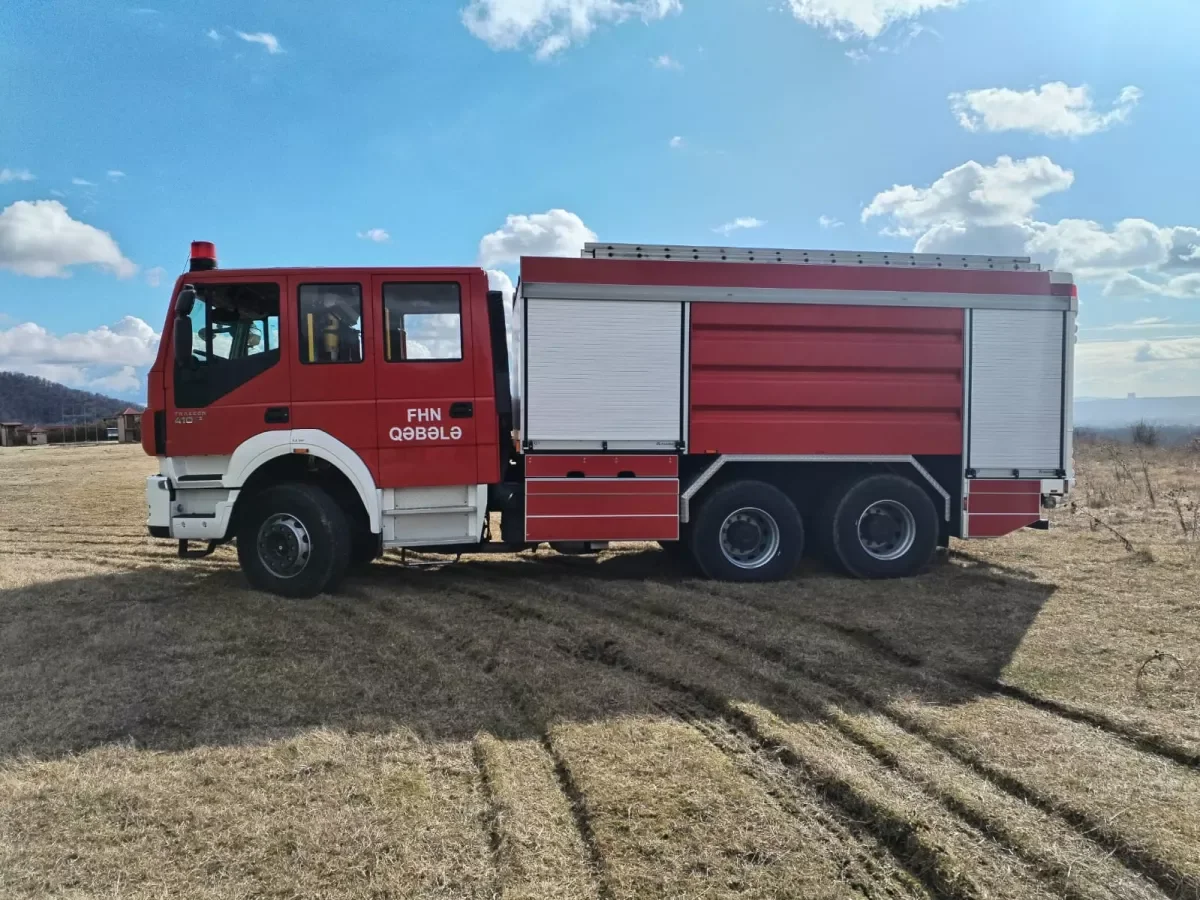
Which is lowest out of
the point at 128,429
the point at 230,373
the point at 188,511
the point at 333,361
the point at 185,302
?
the point at 188,511

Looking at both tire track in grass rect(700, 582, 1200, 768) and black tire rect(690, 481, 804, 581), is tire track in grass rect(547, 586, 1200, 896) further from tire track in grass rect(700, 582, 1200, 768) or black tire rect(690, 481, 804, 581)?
black tire rect(690, 481, 804, 581)

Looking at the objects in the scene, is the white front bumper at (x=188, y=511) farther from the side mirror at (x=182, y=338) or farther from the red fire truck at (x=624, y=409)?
the side mirror at (x=182, y=338)

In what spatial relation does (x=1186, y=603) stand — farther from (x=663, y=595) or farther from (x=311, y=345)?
(x=311, y=345)

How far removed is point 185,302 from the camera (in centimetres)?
636

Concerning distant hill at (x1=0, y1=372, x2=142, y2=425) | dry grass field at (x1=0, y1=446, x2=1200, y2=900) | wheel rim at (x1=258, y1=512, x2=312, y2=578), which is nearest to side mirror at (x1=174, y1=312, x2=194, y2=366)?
wheel rim at (x1=258, y1=512, x2=312, y2=578)

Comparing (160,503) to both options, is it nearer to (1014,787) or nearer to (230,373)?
(230,373)

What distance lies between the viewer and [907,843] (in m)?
2.99

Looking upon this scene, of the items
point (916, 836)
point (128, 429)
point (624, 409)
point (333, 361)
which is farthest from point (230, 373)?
point (128, 429)

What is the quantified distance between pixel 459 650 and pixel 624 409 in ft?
8.73

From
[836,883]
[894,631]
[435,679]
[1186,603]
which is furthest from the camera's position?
[1186,603]

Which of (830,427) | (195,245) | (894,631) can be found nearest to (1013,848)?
(894,631)

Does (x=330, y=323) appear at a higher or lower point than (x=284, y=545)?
higher

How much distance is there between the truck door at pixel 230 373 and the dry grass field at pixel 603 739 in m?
1.45

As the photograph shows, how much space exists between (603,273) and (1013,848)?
17.0 ft
